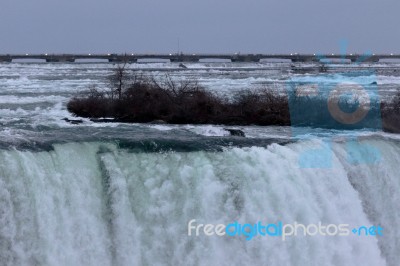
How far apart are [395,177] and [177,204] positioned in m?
5.27

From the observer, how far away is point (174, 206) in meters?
12.1

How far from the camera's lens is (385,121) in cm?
2214

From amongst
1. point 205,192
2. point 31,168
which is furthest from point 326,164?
point 31,168

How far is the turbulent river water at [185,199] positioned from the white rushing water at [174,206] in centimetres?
2

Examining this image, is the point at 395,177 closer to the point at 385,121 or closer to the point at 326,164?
the point at 326,164

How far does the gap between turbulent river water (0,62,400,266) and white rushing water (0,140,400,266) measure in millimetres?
19

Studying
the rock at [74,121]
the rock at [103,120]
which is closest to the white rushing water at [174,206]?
the rock at [74,121]

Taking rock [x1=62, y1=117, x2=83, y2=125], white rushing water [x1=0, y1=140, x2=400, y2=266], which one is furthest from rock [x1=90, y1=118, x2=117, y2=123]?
white rushing water [x1=0, y1=140, x2=400, y2=266]

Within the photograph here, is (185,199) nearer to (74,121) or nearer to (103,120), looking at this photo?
(74,121)

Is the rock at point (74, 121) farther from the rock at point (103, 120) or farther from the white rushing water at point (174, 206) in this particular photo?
the white rushing water at point (174, 206)

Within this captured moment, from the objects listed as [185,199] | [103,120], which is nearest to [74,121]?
[103,120]

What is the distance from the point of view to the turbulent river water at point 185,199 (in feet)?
36.1

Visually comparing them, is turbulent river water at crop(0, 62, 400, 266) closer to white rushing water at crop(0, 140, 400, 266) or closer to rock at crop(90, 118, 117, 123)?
white rushing water at crop(0, 140, 400, 266)

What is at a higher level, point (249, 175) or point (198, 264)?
point (249, 175)
